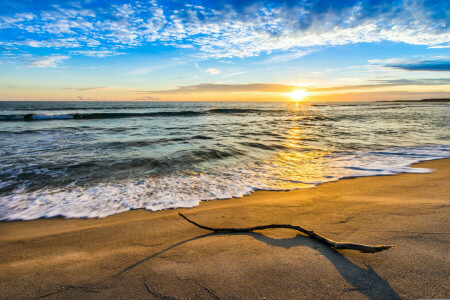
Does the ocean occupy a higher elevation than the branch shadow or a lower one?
lower

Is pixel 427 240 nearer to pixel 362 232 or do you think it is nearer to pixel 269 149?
pixel 362 232

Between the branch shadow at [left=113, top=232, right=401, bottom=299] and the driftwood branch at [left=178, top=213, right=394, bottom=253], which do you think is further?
the driftwood branch at [left=178, top=213, right=394, bottom=253]

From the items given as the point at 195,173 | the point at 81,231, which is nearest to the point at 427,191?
the point at 195,173

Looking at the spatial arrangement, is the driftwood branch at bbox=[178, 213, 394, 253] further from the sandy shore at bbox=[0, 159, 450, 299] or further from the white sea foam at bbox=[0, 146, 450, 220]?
the white sea foam at bbox=[0, 146, 450, 220]

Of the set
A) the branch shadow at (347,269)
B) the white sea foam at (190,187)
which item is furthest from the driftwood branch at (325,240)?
the white sea foam at (190,187)

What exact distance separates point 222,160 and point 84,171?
4135 mm

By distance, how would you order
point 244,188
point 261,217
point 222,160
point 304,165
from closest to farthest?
point 261,217 → point 244,188 → point 304,165 → point 222,160

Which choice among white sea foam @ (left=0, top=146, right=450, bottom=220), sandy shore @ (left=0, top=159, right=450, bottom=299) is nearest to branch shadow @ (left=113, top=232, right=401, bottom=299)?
sandy shore @ (left=0, top=159, right=450, bottom=299)

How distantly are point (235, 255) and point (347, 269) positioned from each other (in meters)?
1.07

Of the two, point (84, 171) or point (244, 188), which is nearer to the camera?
point (244, 188)

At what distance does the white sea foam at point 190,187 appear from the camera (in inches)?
152

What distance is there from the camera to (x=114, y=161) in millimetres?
6887

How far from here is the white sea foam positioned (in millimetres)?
3852

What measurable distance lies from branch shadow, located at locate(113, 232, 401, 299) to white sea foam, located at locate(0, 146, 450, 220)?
5.95 ft
